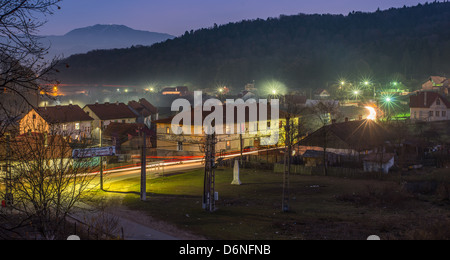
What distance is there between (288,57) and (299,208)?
141 metres

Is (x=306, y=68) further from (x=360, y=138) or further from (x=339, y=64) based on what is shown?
A: (x=360, y=138)

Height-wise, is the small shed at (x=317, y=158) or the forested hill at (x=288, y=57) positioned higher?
the forested hill at (x=288, y=57)

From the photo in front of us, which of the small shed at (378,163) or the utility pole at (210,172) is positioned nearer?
the utility pole at (210,172)

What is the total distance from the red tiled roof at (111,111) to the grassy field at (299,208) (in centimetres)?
2949

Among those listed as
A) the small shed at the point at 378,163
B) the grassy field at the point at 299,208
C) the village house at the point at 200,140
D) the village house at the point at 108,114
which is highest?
the village house at the point at 108,114

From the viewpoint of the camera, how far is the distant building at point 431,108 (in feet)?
201

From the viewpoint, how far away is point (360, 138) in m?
44.8

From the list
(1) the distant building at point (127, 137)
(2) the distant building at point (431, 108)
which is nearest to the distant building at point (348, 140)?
(1) the distant building at point (127, 137)

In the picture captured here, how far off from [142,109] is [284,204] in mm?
51315

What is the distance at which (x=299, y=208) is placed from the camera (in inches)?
941

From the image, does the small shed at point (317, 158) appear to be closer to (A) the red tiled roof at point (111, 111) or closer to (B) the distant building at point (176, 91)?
(A) the red tiled roof at point (111, 111)

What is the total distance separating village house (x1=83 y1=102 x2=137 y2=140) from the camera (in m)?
61.1

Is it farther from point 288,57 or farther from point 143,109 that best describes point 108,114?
point 288,57
